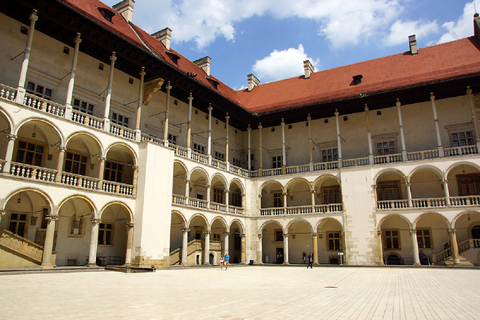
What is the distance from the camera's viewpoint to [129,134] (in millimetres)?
20750

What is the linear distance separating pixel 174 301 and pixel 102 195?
1176 centimetres

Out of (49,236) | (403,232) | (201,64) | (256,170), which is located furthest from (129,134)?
(403,232)

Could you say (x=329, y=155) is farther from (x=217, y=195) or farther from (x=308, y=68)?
(x=308, y=68)

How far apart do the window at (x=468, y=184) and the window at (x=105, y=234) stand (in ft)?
73.5

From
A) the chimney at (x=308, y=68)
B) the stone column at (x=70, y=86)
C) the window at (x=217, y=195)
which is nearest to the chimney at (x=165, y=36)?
the stone column at (x=70, y=86)

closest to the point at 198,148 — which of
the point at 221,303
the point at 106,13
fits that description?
the point at 106,13

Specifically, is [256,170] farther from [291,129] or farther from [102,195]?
[102,195]

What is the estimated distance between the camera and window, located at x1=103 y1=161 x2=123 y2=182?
21.8 m

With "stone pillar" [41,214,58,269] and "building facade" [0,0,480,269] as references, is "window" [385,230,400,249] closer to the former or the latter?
"building facade" [0,0,480,269]

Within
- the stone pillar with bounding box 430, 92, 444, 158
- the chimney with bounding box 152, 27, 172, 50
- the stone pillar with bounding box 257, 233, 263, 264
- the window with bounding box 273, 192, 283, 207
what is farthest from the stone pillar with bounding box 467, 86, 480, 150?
the chimney with bounding box 152, 27, 172, 50

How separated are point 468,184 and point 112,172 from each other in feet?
74.9

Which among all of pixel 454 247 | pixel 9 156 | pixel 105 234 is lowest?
pixel 454 247

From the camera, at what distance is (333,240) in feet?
92.0

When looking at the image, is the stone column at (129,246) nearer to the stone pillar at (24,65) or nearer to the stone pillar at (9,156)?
the stone pillar at (9,156)
